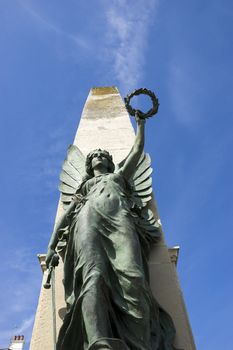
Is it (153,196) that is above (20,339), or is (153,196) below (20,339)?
below

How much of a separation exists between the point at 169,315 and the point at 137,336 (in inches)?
40.2

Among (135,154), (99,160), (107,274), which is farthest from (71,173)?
(107,274)

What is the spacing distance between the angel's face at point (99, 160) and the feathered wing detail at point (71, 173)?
0.71m

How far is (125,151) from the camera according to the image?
7.92 m

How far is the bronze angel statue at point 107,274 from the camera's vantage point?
3.95 m

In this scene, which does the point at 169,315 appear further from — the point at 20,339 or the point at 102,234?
the point at 20,339

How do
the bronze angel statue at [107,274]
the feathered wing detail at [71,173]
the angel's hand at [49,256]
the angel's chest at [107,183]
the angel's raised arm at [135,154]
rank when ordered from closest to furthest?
1. the bronze angel statue at [107,274]
2. the angel's hand at [49,256]
3. the angel's chest at [107,183]
4. the angel's raised arm at [135,154]
5. the feathered wing detail at [71,173]

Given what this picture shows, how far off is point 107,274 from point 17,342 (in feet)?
61.1

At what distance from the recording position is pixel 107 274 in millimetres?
4328

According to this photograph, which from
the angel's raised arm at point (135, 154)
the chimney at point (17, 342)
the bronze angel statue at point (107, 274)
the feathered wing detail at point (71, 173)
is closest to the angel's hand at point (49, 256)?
the bronze angel statue at point (107, 274)

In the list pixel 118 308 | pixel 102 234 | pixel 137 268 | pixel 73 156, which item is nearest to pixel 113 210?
pixel 102 234

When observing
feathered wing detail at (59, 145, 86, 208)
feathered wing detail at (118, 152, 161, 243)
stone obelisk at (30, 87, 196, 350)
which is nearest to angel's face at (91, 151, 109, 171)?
feathered wing detail at (118, 152, 161, 243)

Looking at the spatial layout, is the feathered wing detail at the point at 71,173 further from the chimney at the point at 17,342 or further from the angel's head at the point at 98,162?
the chimney at the point at 17,342

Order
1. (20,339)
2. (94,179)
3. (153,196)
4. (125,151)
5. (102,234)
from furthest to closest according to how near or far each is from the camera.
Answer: (20,339)
(125,151)
(153,196)
(94,179)
(102,234)
